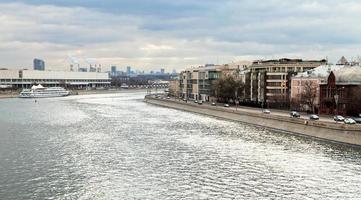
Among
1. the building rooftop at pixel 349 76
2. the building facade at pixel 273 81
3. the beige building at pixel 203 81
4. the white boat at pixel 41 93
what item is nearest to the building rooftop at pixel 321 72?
the building facade at pixel 273 81

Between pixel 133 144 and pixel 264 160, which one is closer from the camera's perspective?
pixel 264 160

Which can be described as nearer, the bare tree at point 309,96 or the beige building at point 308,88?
the bare tree at point 309,96

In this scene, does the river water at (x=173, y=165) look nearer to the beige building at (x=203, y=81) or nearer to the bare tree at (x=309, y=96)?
the bare tree at (x=309, y=96)

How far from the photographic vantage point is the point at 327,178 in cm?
3186

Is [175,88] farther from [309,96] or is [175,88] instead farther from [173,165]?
[173,165]

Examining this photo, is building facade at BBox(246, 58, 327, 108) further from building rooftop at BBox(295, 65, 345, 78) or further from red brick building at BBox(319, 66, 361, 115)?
red brick building at BBox(319, 66, 361, 115)

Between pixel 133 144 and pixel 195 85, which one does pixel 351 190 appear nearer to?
pixel 133 144

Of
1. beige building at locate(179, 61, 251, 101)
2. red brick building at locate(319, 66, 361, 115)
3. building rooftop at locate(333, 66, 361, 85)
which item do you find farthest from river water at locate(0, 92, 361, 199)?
beige building at locate(179, 61, 251, 101)

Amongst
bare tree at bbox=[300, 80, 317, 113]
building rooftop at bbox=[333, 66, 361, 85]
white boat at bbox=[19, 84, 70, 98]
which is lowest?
white boat at bbox=[19, 84, 70, 98]

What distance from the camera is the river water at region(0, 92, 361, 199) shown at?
28.3 meters

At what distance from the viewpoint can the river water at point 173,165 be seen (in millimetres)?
28312

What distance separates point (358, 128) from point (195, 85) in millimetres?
92754

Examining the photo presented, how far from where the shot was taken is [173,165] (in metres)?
35.8

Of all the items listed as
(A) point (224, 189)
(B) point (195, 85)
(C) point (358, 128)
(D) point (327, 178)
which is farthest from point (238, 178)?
(B) point (195, 85)
